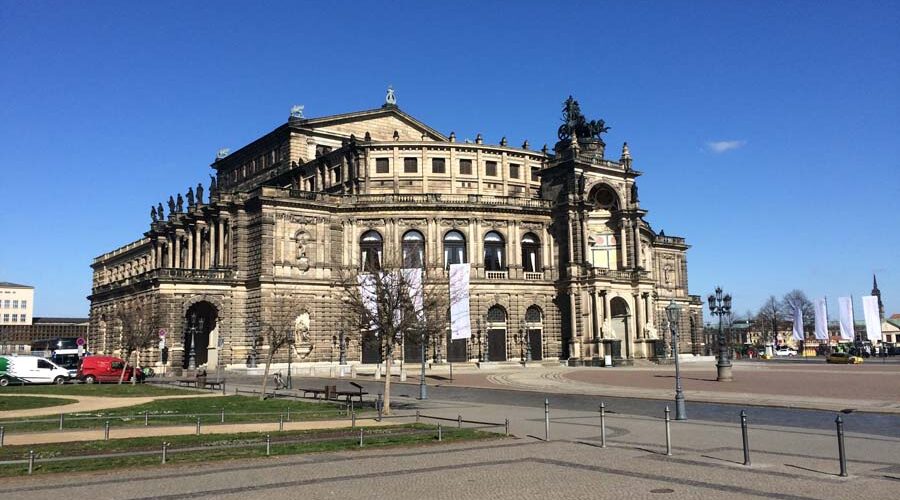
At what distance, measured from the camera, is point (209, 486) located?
43.8ft

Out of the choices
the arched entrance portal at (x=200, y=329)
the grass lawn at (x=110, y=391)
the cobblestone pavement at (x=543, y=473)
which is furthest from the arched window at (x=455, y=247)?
the cobblestone pavement at (x=543, y=473)

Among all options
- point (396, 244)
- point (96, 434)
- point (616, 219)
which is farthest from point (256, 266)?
point (96, 434)

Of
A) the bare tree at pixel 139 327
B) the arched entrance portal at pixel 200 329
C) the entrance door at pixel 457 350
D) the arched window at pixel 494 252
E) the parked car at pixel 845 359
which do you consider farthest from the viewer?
the arched window at pixel 494 252

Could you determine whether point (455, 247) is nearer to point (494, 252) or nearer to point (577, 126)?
point (494, 252)

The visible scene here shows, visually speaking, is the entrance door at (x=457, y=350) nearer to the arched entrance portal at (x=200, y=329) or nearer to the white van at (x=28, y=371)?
the arched entrance portal at (x=200, y=329)

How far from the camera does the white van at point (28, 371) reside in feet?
156

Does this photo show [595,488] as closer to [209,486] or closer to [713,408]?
[209,486]

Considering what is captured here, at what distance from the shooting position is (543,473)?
14.4 meters

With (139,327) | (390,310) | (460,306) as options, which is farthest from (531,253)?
Result: (390,310)

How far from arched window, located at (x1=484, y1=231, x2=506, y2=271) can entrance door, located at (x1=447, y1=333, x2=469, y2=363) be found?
8.45 m

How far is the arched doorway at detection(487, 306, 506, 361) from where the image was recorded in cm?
7238

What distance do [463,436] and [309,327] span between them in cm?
5018

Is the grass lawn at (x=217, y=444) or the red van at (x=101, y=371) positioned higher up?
the red van at (x=101, y=371)

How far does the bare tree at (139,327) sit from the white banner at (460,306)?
79.2 feet
